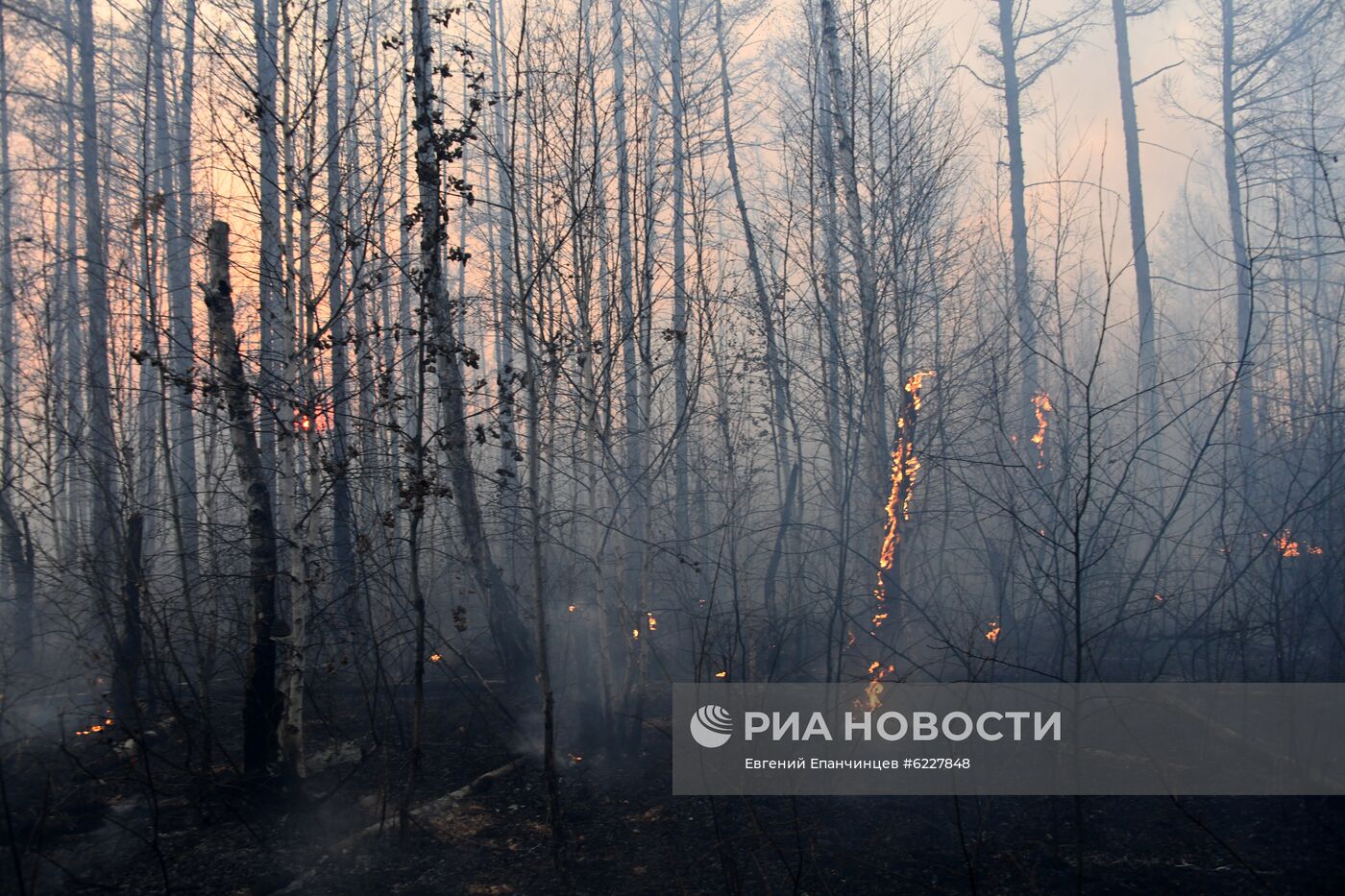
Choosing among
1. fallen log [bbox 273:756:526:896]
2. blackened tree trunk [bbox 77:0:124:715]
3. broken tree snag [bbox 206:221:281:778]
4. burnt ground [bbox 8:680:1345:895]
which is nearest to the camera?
burnt ground [bbox 8:680:1345:895]

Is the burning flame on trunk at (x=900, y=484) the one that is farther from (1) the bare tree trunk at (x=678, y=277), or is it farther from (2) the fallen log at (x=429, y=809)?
(2) the fallen log at (x=429, y=809)

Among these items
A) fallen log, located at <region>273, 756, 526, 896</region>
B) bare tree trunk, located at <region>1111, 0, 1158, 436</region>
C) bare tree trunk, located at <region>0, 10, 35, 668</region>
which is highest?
bare tree trunk, located at <region>1111, 0, 1158, 436</region>

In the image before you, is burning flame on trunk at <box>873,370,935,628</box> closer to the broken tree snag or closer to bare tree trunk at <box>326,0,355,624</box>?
bare tree trunk at <box>326,0,355,624</box>

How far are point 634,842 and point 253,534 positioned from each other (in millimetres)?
2869

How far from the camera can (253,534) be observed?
194 inches

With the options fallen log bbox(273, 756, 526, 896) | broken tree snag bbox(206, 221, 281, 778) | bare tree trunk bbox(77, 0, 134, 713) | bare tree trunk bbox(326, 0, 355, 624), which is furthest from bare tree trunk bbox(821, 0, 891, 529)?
bare tree trunk bbox(77, 0, 134, 713)

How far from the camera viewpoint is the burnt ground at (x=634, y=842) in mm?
4004

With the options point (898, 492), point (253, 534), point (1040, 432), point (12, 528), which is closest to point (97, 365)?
point (12, 528)

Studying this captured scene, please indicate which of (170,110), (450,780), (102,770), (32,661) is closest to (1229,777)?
(450,780)

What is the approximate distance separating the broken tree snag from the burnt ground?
15.4 inches

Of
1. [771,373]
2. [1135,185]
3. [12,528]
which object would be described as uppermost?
[1135,185]

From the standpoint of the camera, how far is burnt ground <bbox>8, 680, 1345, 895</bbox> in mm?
4004

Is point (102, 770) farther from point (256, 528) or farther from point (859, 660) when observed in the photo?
point (859, 660)

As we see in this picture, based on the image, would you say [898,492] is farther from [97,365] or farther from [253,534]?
[97,365]
